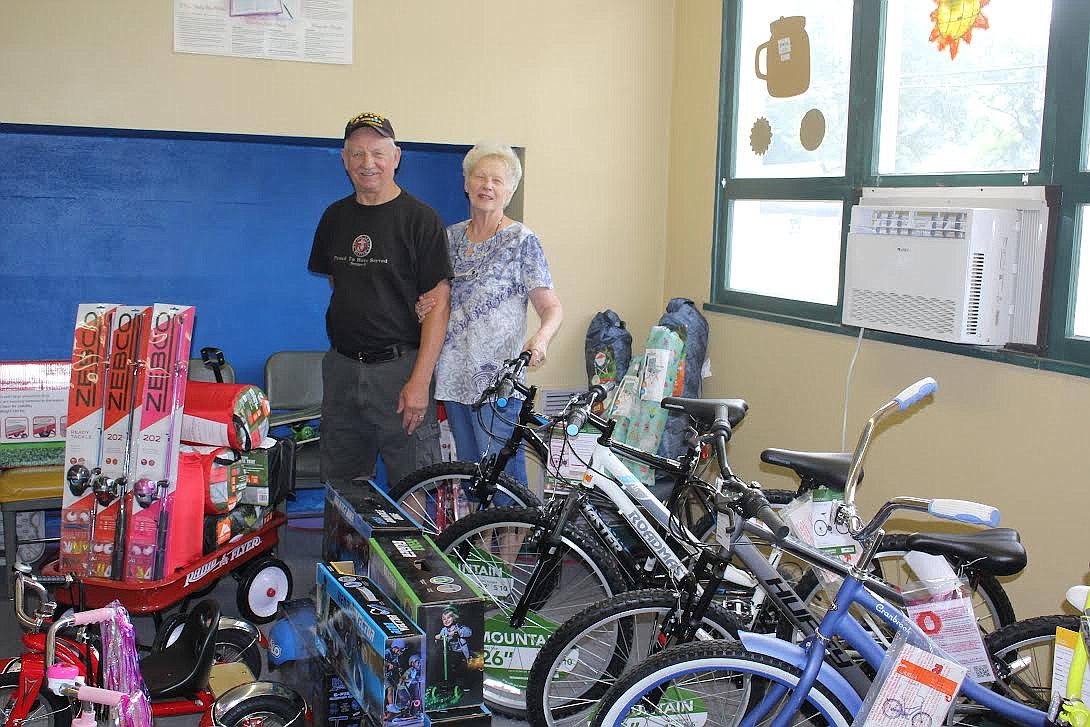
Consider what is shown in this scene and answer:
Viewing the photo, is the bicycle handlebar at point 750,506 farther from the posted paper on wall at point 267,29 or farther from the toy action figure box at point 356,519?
the posted paper on wall at point 267,29

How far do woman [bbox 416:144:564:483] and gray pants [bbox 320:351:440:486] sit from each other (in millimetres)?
139

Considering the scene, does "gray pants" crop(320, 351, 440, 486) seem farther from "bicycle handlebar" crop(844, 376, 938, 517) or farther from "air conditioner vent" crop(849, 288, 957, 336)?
"bicycle handlebar" crop(844, 376, 938, 517)

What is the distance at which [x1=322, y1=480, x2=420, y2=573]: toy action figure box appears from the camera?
275 centimetres

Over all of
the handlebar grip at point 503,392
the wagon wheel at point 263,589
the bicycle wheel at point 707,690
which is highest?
the handlebar grip at point 503,392

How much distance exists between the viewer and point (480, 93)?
4.45m

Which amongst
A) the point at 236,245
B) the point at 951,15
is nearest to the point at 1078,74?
the point at 951,15

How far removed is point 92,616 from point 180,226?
9.31 ft

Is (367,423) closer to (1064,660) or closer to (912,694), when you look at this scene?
(912,694)

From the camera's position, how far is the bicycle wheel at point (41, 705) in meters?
2.26

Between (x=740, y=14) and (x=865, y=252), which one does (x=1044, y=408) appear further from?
(x=740, y=14)

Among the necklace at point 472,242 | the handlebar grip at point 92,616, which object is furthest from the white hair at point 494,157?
the handlebar grip at point 92,616

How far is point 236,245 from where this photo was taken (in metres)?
4.79

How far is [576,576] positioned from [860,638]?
103 cm

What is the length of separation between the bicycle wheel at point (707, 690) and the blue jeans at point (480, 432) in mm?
1206
